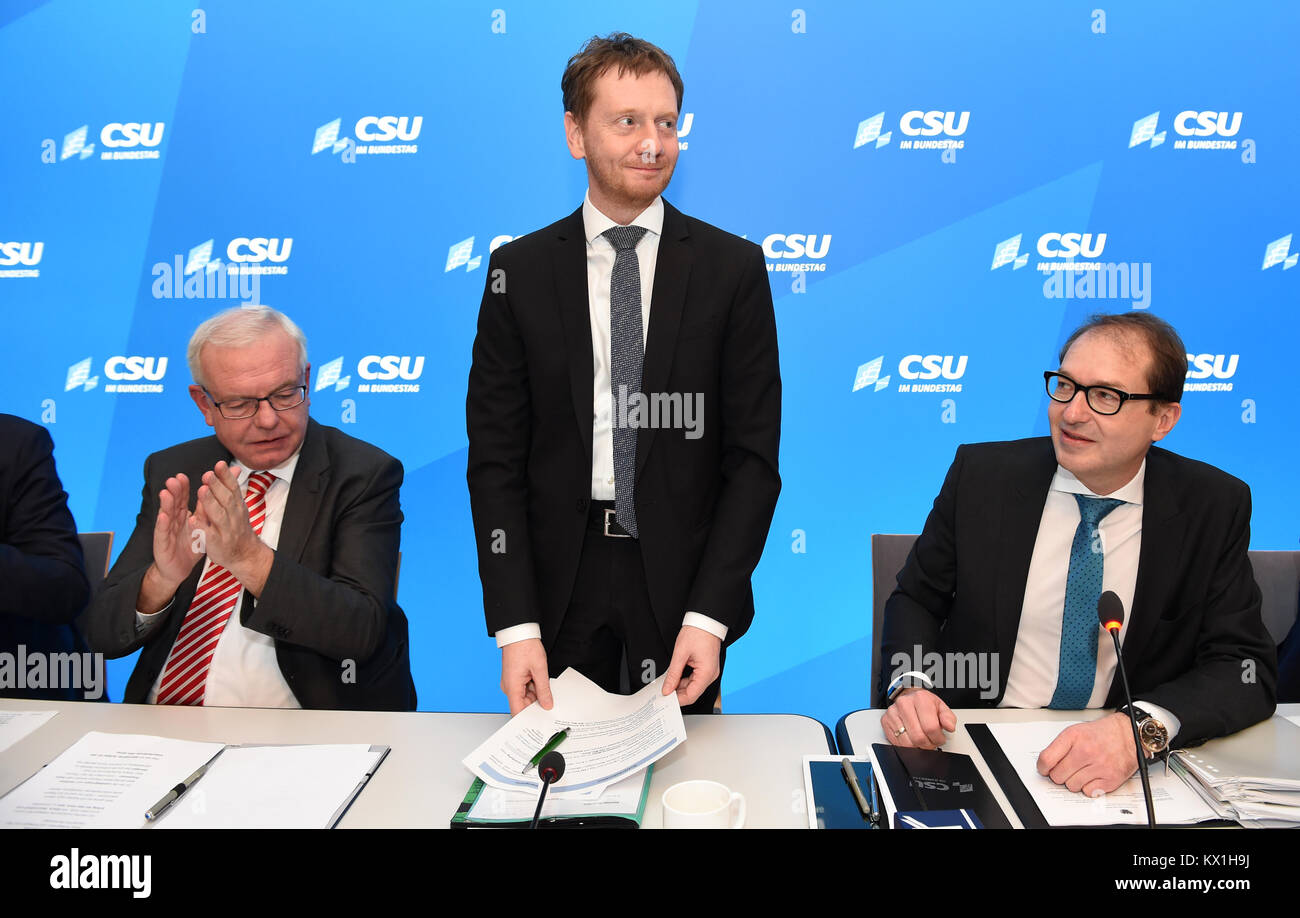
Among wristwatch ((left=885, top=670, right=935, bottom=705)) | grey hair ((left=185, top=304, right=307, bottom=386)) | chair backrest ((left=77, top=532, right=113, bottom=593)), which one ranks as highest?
grey hair ((left=185, top=304, right=307, bottom=386))

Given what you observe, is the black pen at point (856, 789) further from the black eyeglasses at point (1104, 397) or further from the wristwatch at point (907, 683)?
the black eyeglasses at point (1104, 397)

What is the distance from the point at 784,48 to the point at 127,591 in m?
3.15

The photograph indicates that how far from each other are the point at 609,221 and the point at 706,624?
932 millimetres

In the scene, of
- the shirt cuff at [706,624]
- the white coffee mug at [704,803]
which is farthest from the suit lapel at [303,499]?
the white coffee mug at [704,803]

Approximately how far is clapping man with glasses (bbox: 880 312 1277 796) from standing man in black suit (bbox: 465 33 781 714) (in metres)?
0.51

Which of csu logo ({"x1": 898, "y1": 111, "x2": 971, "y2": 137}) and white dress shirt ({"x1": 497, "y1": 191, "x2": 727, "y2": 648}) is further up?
csu logo ({"x1": 898, "y1": 111, "x2": 971, "y2": 137})

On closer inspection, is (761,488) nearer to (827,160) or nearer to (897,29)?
(827,160)

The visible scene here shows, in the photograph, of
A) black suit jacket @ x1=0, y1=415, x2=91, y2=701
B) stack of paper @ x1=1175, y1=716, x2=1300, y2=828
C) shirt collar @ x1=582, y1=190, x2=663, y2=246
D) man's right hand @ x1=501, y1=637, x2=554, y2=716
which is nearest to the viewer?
stack of paper @ x1=1175, y1=716, x2=1300, y2=828

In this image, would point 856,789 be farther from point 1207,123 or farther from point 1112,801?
point 1207,123

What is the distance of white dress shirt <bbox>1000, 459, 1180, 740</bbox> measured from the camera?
82.9 inches

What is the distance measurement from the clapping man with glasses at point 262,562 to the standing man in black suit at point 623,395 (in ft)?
1.36

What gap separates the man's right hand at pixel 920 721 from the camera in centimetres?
176

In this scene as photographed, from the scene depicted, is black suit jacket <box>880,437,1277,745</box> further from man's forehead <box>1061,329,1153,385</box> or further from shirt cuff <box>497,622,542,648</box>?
shirt cuff <box>497,622,542,648</box>

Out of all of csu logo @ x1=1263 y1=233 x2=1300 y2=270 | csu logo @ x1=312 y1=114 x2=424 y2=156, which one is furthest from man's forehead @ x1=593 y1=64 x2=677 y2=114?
csu logo @ x1=1263 y1=233 x2=1300 y2=270
